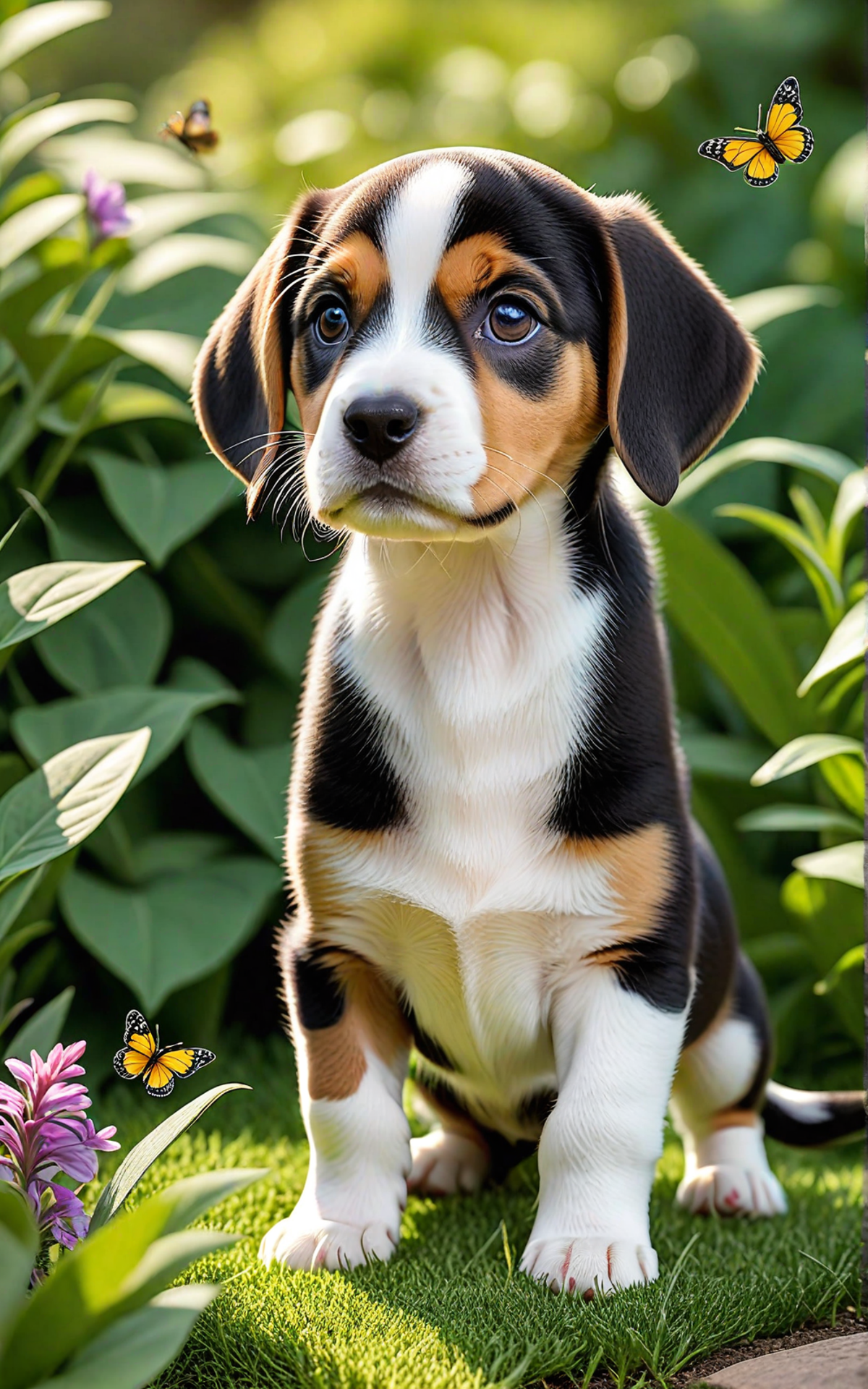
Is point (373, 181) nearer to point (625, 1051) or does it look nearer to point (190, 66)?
point (625, 1051)

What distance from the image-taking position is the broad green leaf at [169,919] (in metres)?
3.35

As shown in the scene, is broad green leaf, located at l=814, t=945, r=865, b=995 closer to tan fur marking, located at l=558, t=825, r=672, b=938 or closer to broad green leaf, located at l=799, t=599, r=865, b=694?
broad green leaf, located at l=799, t=599, r=865, b=694

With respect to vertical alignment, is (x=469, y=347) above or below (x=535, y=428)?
above

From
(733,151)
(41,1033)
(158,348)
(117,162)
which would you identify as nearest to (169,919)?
(41,1033)

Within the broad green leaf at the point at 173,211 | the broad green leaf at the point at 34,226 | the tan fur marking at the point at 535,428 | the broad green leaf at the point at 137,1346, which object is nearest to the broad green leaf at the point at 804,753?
the tan fur marking at the point at 535,428

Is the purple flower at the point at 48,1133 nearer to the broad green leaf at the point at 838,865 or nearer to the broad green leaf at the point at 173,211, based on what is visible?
the broad green leaf at the point at 838,865

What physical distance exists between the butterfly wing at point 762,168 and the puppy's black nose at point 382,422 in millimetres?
603

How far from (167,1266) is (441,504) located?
3.40 feet

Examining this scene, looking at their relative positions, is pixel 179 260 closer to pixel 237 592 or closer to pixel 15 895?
pixel 237 592

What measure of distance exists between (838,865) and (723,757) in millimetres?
799

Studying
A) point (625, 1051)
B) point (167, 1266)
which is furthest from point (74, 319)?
point (167, 1266)

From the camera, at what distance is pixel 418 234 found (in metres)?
2.16

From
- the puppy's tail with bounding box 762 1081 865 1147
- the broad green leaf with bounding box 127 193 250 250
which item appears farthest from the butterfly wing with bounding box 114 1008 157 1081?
the broad green leaf with bounding box 127 193 250 250

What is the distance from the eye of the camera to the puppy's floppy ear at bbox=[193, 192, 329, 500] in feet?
7.90
